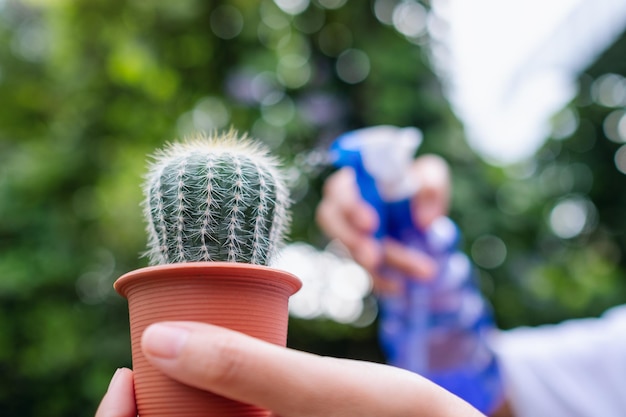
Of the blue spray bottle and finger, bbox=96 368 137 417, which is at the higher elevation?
the blue spray bottle

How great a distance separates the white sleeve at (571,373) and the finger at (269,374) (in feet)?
4.69

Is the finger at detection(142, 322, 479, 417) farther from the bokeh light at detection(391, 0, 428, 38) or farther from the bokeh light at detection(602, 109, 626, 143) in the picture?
the bokeh light at detection(602, 109, 626, 143)

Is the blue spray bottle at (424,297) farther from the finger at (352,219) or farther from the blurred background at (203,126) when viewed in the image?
the blurred background at (203,126)

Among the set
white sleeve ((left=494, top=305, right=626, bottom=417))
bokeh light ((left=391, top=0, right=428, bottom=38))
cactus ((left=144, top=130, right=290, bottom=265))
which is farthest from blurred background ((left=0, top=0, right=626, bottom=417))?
cactus ((left=144, top=130, right=290, bottom=265))

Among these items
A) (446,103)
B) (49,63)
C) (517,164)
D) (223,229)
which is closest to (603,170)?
(517,164)

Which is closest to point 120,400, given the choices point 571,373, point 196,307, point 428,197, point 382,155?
point 196,307

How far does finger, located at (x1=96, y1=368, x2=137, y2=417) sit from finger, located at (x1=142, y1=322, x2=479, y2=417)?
15 cm

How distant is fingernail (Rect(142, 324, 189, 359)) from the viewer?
1.82ft

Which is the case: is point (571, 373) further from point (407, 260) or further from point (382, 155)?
point (382, 155)

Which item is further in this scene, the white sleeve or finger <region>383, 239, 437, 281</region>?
the white sleeve

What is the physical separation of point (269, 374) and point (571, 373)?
1.62 metres

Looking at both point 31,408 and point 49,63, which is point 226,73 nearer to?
point 49,63

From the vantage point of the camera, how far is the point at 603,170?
4.92m

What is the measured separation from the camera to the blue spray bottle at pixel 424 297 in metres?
1.41
